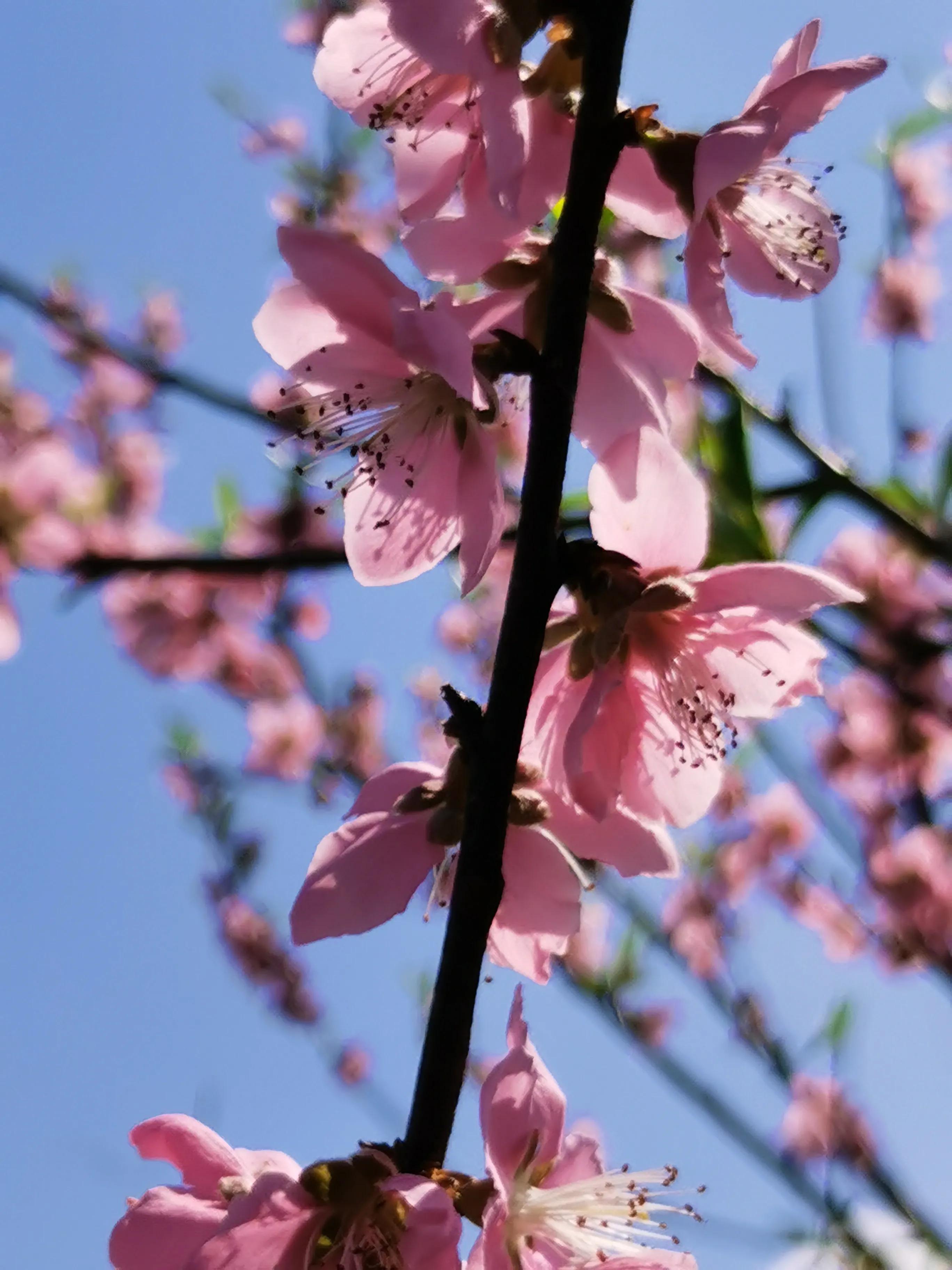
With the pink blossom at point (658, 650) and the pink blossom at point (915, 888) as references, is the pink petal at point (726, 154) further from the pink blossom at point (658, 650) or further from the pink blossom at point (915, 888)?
the pink blossom at point (915, 888)

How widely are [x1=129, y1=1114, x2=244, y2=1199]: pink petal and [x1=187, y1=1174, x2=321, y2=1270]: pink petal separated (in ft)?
0.20

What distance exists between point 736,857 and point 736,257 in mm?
4888

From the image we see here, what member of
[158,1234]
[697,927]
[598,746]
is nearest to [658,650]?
[598,746]

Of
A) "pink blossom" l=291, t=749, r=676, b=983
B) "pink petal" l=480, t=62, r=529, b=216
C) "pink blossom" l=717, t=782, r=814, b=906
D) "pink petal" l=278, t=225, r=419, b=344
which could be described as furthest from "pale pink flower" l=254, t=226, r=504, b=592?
"pink blossom" l=717, t=782, r=814, b=906

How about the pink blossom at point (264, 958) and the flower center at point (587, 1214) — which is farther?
the pink blossom at point (264, 958)

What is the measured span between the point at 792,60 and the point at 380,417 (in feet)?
1.70

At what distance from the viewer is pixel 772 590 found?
99 centimetres

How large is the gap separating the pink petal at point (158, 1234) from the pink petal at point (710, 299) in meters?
0.79

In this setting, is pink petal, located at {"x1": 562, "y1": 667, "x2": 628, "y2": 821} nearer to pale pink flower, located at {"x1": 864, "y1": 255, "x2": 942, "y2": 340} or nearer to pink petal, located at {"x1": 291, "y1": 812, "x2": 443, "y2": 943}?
pink petal, located at {"x1": 291, "y1": 812, "x2": 443, "y2": 943}

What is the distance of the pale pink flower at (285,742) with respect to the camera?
555cm

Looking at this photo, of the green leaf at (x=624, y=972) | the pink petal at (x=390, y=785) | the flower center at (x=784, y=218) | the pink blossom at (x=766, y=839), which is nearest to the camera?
the pink petal at (x=390, y=785)

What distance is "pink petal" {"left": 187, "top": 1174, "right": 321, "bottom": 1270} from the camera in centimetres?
79

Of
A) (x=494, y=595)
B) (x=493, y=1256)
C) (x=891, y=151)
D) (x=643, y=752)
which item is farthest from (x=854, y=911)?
(x=493, y=1256)

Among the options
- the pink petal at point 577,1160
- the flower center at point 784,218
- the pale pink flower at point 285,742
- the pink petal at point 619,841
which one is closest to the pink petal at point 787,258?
the flower center at point 784,218
